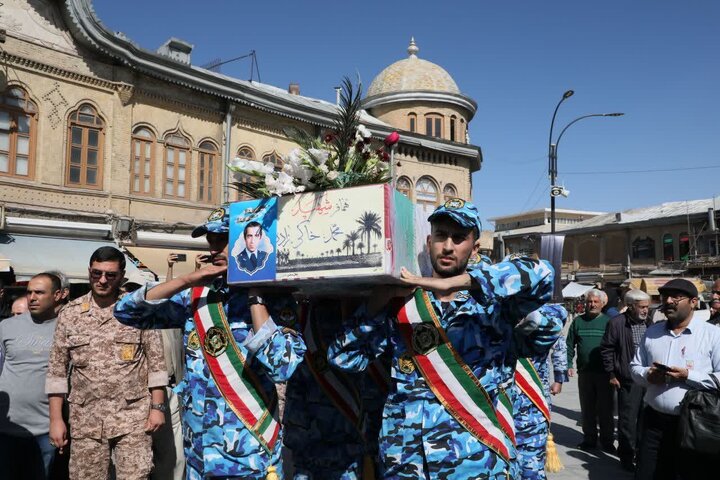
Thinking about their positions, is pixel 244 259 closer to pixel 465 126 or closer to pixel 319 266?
pixel 319 266

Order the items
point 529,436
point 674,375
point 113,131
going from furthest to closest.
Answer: point 113,131
point 529,436
point 674,375

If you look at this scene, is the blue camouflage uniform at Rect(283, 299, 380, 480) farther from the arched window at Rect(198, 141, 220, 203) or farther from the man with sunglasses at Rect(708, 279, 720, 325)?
the arched window at Rect(198, 141, 220, 203)

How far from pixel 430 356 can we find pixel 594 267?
5060 cm

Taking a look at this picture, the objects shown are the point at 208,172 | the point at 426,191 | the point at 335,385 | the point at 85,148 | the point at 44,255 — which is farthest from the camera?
the point at 426,191

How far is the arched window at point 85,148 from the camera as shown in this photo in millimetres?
15898

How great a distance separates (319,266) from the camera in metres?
3.16

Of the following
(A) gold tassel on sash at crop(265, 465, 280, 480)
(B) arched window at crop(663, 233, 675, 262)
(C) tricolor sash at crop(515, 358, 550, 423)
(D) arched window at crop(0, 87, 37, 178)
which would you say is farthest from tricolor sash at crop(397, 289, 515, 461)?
(B) arched window at crop(663, 233, 675, 262)

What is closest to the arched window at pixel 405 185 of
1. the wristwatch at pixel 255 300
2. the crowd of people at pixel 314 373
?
the crowd of people at pixel 314 373

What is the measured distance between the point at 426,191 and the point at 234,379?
23523mm

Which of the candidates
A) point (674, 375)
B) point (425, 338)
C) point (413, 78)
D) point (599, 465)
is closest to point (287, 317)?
point (425, 338)

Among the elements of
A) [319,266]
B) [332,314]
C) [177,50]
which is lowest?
[332,314]

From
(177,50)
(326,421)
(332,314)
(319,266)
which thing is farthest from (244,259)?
(177,50)

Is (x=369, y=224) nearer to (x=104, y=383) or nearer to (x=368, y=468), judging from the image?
(x=368, y=468)

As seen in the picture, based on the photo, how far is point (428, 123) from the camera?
29.0 metres
